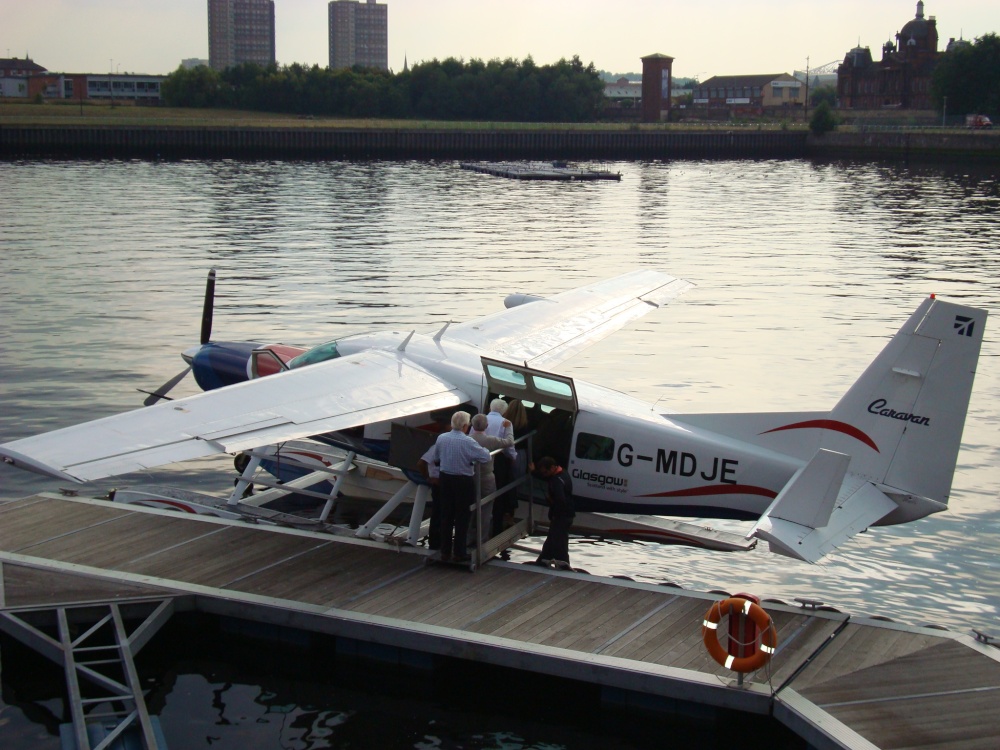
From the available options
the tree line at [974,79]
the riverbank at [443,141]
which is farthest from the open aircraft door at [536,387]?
the tree line at [974,79]

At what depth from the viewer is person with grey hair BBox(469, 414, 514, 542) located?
12.0 metres

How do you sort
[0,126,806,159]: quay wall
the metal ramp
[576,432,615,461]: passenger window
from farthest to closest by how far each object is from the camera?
[0,126,806,159]: quay wall → [576,432,615,461]: passenger window → the metal ramp

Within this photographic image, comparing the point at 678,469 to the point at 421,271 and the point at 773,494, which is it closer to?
the point at 773,494

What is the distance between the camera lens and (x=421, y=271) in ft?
135

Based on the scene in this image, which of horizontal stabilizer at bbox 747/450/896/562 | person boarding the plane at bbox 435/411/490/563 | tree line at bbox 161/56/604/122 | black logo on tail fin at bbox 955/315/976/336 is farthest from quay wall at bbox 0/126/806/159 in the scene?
horizontal stabilizer at bbox 747/450/896/562

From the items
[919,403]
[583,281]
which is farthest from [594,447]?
[583,281]

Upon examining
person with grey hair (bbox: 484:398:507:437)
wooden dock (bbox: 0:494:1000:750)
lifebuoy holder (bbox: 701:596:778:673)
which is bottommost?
wooden dock (bbox: 0:494:1000:750)

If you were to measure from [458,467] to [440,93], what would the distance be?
16891 centimetres

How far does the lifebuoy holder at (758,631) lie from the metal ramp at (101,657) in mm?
5067

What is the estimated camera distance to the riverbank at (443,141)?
11375 cm

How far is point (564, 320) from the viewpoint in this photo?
1759cm

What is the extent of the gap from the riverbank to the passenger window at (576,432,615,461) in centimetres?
10910

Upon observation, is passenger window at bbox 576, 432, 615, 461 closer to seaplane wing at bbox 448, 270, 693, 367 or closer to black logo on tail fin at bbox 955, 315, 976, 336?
seaplane wing at bbox 448, 270, 693, 367

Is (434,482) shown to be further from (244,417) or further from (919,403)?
(919,403)
